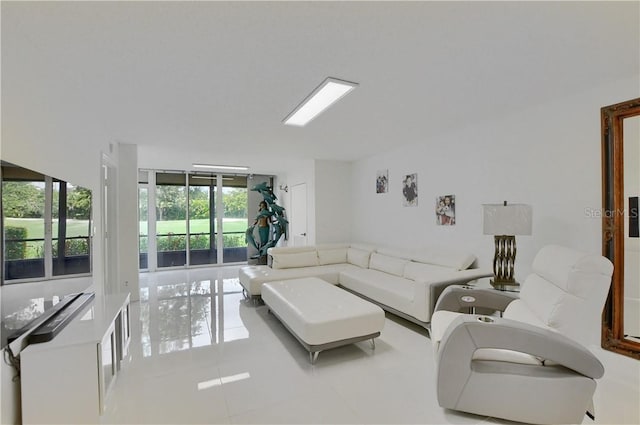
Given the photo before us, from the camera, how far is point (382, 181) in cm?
523

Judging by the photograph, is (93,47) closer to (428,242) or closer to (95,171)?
(95,171)

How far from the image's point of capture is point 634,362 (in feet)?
7.47

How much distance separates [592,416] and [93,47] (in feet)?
13.0

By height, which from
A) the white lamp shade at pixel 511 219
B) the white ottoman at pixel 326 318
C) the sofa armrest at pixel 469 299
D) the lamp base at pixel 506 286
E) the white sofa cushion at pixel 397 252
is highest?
the white lamp shade at pixel 511 219

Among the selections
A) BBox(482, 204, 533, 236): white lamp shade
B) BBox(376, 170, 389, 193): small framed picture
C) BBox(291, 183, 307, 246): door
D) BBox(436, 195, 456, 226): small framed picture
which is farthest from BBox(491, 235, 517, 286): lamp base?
BBox(291, 183, 307, 246): door

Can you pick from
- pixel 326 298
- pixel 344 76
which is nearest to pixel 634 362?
pixel 326 298

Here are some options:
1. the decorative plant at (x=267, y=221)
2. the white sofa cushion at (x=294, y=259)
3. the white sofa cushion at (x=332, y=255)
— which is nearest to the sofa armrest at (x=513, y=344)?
the white sofa cushion at (x=294, y=259)

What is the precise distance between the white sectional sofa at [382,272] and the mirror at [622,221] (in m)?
1.05

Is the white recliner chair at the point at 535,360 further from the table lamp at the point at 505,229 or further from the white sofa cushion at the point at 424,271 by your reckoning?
the white sofa cushion at the point at 424,271

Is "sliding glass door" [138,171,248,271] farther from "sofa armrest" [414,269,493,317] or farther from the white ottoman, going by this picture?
"sofa armrest" [414,269,493,317]

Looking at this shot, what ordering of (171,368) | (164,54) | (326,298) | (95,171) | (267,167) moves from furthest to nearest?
(267,167), (95,171), (326,298), (171,368), (164,54)

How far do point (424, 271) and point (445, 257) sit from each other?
0.32 metres

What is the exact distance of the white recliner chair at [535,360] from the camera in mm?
1686

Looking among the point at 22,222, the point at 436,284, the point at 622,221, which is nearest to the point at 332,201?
the point at 436,284
